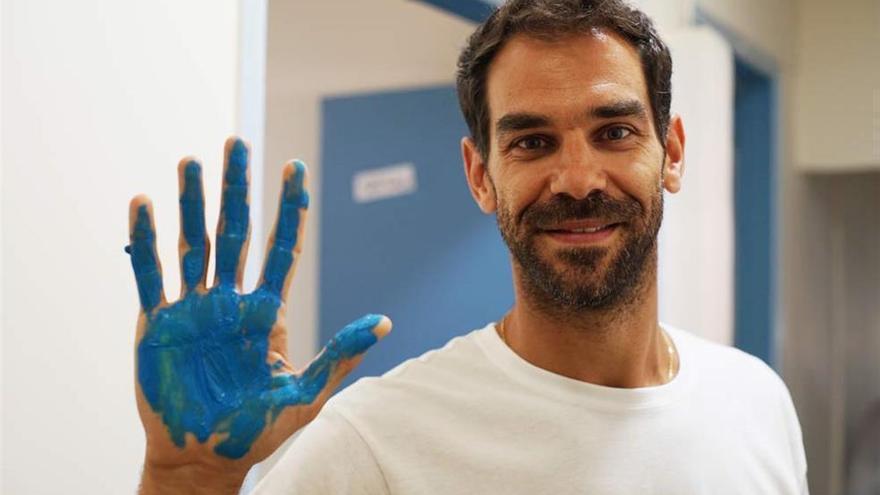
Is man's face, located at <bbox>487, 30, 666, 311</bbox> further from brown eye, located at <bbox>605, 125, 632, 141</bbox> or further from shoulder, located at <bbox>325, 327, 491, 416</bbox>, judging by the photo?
shoulder, located at <bbox>325, 327, 491, 416</bbox>

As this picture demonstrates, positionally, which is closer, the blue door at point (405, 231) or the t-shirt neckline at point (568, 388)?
the t-shirt neckline at point (568, 388)

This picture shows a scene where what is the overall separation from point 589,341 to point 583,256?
119 mm

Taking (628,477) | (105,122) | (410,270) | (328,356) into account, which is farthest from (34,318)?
(410,270)

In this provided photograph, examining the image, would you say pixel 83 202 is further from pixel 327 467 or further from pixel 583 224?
pixel 583 224

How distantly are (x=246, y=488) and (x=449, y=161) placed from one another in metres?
1.66

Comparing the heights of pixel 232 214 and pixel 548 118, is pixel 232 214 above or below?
below

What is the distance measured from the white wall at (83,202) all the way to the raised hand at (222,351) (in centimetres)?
23

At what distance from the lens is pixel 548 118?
3.48ft

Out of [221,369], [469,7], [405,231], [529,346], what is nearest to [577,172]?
[529,346]

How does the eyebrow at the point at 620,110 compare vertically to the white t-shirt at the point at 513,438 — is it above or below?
above

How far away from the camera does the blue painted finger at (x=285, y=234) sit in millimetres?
905

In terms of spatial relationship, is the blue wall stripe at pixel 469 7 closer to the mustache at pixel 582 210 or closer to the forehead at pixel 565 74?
the forehead at pixel 565 74

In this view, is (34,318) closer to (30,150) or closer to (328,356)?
(30,150)

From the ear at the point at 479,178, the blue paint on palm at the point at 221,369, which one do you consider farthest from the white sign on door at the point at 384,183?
the blue paint on palm at the point at 221,369
